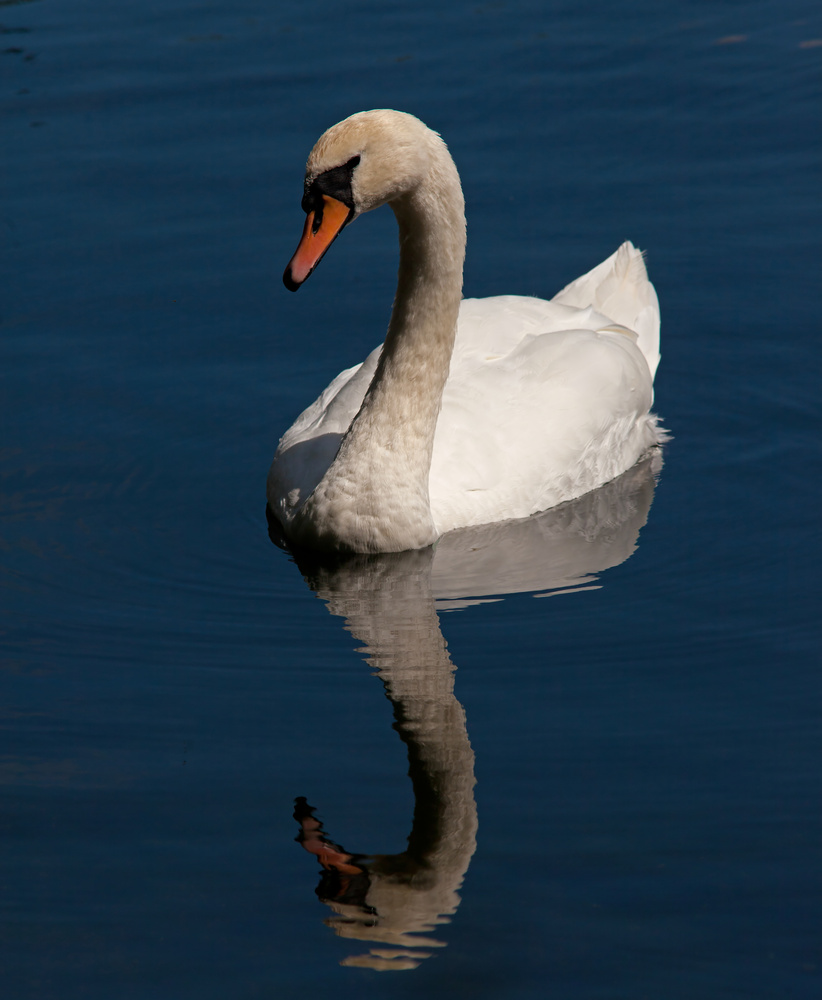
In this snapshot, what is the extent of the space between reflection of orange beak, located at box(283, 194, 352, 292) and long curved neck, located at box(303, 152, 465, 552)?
27.2 inches

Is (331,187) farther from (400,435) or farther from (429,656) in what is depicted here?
(429,656)

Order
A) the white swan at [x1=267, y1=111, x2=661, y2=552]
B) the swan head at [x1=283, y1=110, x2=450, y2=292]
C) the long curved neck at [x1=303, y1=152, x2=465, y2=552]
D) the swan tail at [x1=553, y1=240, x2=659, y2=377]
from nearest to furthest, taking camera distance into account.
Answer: the swan head at [x1=283, y1=110, x2=450, y2=292] → the white swan at [x1=267, y1=111, x2=661, y2=552] → the long curved neck at [x1=303, y1=152, x2=465, y2=552] → the swan tail at [x1=553, y1=240, x2=659, y2=377]

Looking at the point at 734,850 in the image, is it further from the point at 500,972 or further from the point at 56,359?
the point at 56,359

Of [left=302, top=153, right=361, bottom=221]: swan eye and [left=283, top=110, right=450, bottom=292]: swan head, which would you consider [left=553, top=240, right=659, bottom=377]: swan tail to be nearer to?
[left=283, top=110, right=450, bottom=292]: swan head

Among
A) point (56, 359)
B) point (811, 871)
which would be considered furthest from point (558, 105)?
point (811, 871)

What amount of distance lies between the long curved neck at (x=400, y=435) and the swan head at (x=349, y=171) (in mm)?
641

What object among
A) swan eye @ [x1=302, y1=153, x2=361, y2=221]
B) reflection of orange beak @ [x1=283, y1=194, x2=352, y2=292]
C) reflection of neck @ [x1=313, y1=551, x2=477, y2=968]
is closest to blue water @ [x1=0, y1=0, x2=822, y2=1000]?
reflection of neck @ [x1=313, y1=551, x2=477, y2=968]

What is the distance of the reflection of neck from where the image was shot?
5.03 m

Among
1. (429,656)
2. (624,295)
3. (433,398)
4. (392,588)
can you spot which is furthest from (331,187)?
(624,295)

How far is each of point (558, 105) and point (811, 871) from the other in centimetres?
890

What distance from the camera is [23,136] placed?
12.6 metres

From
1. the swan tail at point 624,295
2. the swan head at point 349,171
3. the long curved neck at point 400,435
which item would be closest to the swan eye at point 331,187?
the swan head at point 349,171

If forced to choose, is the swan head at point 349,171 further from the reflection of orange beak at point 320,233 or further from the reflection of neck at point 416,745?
the reflection of neck at point 416,745

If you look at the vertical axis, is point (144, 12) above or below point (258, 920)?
above
